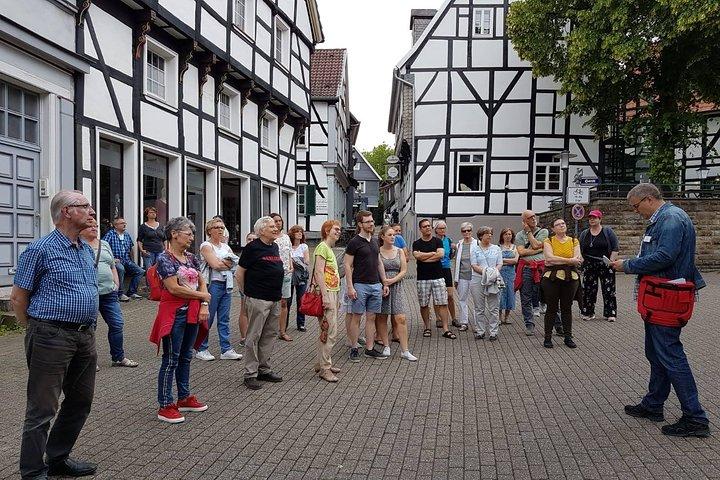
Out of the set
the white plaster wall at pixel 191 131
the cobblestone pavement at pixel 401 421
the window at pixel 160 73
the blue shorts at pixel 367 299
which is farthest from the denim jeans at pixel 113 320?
the white plaster wall at pixel 191 131

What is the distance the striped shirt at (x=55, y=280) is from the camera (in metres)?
3.74

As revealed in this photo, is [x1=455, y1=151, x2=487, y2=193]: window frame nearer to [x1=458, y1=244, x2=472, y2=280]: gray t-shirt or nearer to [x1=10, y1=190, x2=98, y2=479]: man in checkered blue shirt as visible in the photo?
[x1=458, y1=244, x2=472, y2=280]: gray t-shirt

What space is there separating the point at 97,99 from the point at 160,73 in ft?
9.86

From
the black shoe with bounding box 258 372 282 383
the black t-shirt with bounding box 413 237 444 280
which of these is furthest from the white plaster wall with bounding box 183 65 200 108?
the black shoe with bounding box 258 372 282 383

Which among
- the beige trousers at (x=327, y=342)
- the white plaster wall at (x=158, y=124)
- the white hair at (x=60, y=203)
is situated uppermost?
the white plaster wall at (x=158, y=124)

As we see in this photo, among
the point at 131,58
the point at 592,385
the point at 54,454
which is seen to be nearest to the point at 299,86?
the point at 131,58

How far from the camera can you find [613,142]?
26.3 meters

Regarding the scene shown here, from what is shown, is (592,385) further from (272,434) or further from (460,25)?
(460,25)

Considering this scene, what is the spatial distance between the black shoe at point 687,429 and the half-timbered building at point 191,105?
9961mm

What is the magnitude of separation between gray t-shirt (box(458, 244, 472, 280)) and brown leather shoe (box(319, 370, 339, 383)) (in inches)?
151

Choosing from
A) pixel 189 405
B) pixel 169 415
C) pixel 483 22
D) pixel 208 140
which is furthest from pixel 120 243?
pixel 483 22

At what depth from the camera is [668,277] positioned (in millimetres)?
4980

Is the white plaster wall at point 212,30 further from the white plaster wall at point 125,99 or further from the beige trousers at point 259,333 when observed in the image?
the beige trousers at point 259,333

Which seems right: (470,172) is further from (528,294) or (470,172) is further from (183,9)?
(528,294)
